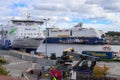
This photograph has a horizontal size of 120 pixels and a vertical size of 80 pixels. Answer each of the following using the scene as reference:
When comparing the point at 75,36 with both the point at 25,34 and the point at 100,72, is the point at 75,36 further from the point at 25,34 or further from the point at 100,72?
the point at 100,72

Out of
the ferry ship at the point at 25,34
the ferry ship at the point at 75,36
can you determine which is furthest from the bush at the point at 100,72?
the ferry ship at the point at 75,36

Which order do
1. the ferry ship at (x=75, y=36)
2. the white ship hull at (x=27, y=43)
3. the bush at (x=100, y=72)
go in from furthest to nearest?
the ferry ship at (x=75, y=36) → the white ship hull at (x=27, y=43) → the bush at (x=100, y=72)

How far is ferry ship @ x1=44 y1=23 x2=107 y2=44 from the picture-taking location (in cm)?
7810

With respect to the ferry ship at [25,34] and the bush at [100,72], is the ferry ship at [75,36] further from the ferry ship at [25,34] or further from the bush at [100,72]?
the bush at [100,72]

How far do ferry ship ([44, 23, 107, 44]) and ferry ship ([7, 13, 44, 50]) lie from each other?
3.33 meters

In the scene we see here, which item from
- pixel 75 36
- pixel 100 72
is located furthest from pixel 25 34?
pixel 100 72

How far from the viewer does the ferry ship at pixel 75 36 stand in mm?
78100

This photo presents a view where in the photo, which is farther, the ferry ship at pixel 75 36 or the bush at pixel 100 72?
the ferry ship at pixel 75 36

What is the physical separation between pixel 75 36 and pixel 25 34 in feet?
50.9

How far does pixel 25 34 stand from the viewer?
71438mm

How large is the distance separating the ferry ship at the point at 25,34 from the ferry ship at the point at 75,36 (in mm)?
3325

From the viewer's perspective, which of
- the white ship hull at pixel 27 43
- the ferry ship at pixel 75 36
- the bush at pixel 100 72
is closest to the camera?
the bush at pixel 100 72

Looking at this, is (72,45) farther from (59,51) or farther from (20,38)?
(20,38)

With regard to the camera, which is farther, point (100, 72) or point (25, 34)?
point (25, 34)
